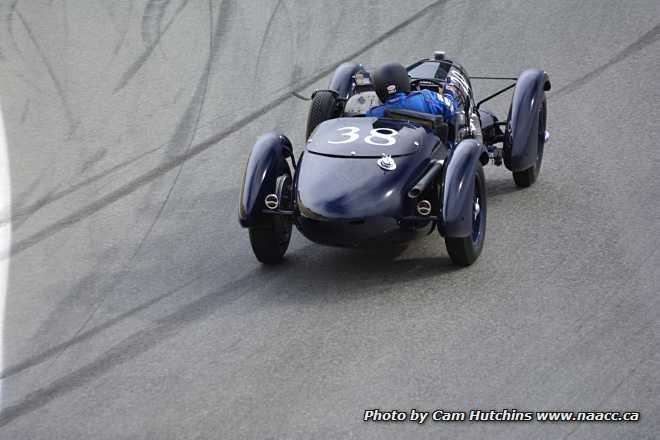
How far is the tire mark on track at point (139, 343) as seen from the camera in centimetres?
682

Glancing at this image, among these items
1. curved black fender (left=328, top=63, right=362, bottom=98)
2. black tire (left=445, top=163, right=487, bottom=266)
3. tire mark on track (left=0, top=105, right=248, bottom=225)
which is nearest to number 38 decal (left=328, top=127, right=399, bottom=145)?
black tire (left=445, top=163, right=487, bottom=266)

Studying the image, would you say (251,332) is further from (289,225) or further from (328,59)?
(328,59)

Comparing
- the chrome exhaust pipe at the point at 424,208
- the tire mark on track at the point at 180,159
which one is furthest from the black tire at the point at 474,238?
the tire mark on track at the point at 180,159

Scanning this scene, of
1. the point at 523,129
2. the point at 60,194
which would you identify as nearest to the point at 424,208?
the point at 523,129

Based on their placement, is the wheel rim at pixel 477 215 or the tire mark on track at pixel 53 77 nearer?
the wheel rim at pixel 477 215

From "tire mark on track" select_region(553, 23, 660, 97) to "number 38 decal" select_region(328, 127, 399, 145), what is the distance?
422 cm

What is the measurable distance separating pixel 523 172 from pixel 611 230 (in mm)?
1279

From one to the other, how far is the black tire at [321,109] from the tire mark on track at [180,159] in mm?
1973

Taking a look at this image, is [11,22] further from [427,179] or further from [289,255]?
[427,179]

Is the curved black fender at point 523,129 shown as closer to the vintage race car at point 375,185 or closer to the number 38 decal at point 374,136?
the vintage race car at point 375,185

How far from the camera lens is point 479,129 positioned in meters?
9.77

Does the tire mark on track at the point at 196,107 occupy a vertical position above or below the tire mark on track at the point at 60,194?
above

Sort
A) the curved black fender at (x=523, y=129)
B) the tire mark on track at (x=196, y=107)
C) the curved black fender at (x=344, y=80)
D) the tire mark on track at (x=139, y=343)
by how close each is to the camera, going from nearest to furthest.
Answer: the tire mark on track at (x=139, y=343)
the curved black fender at (x=523, y=129)
the tire mark on track at (x=196, y=107)
the curved black fender at (x=344, y=80)

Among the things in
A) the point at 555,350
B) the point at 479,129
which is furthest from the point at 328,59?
the point at 555,350
